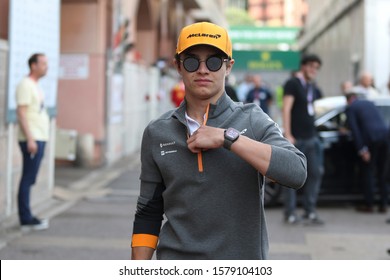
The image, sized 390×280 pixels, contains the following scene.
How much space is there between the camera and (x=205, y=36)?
9.12 ft

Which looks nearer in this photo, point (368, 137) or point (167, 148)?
point (167, 148)

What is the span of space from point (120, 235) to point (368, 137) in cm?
376

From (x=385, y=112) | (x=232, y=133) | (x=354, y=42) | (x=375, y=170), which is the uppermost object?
(x=354, y=42)

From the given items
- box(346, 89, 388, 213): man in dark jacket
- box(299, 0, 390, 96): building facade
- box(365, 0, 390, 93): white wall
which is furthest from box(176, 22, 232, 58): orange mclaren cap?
box(365, 0, 390, 93): white wall

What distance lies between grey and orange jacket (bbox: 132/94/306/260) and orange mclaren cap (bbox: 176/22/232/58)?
222mm

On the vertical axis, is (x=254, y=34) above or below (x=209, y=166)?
above

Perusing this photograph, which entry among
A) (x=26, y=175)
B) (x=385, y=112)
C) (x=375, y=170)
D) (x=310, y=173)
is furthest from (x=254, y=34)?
(x=26, y=175)

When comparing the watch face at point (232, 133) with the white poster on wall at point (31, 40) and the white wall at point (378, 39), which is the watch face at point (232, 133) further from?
the white wall at point (378, 39)

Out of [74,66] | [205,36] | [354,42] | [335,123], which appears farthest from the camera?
[354,42]

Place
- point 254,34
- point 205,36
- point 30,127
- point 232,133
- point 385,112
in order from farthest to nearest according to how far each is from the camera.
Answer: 1. point 254,34
2. point 385,112
3. point 30,127
4. point 205,36
5. point 232,133

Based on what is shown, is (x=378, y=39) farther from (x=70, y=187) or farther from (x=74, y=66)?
(x=70, y=187)

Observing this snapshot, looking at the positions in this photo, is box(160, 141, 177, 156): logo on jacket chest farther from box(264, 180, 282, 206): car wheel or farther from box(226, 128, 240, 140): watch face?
box(264, 180, 282, 206): car wheel

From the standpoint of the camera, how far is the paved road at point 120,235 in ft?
24.6
